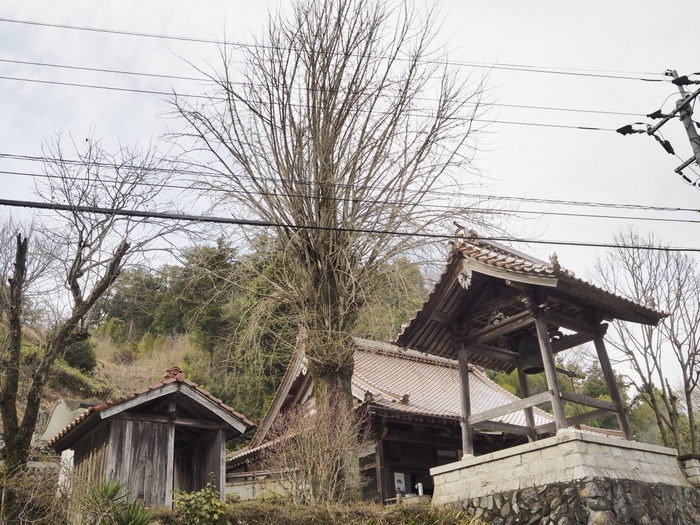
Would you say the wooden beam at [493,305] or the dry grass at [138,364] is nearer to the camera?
the wooden beam at [493,305]

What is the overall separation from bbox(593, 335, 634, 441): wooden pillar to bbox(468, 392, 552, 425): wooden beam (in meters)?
1.43

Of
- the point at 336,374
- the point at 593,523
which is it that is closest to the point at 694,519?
the point at 593,523

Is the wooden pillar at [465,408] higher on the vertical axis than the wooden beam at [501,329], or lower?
lower

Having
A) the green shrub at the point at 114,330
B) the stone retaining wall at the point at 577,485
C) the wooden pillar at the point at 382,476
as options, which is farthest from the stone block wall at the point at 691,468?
the green shrub at the point at 114,330

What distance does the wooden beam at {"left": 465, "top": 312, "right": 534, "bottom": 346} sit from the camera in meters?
10.1

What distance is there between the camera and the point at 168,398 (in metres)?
12.1

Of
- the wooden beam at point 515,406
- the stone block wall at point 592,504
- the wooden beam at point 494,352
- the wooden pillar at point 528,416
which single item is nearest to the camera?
the stone block wall at point 592,504

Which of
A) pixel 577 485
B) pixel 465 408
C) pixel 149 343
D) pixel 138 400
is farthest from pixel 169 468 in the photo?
pixel 149 343

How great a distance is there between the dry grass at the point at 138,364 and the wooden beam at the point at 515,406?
25.0 m

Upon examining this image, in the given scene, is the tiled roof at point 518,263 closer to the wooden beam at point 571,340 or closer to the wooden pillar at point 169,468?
the wooden beam at point 571,340

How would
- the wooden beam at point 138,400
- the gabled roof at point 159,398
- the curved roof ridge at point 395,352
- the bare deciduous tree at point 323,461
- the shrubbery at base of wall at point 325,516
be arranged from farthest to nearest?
the curved roof ridge at point 395,352 → the gabled roof at point 159,398 → the wooden beam at point 138,400 → the bare deciduous tree at point 323,461 → the shrubbery at base of wall at point 325,516

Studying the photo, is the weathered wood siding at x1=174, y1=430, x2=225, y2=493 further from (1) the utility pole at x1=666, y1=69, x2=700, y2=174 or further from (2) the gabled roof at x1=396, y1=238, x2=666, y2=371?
(1) the utility pole at x1=666, y1=69, x2=700, y2=174

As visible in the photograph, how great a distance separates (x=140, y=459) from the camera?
38.0 ft

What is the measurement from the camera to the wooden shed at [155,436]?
11.4 meters
